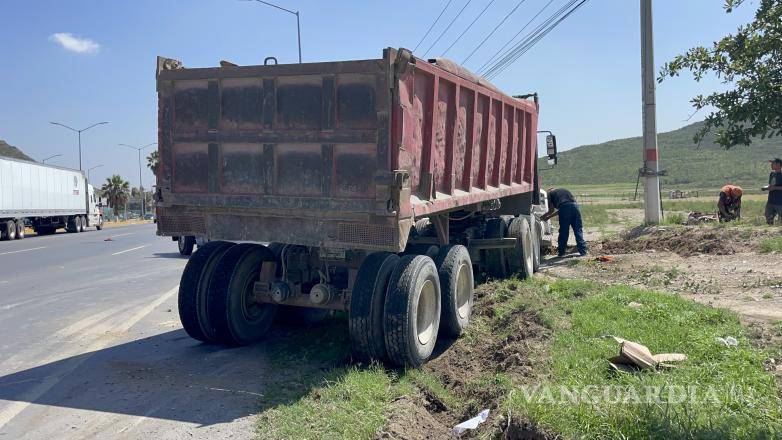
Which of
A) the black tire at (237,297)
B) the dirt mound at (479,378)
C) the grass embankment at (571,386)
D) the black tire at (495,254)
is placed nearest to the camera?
the grass embankment at (571,386)

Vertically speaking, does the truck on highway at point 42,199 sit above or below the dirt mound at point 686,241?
above

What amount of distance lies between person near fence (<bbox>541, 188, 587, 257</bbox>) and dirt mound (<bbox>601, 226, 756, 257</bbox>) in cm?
119

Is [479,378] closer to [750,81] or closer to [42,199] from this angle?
[750,81]

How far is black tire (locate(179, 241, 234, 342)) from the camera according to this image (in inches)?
271

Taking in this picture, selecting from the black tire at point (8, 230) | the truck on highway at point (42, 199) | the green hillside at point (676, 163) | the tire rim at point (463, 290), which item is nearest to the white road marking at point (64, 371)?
the tire rim at point (463, 290)

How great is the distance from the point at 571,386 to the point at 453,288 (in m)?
2.34

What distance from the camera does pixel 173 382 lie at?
583 cm

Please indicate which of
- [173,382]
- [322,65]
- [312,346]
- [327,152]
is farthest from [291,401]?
[322,65]

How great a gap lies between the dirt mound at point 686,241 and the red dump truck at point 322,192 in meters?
7.97

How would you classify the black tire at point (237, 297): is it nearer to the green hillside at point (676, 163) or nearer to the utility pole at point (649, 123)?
the utility pole at point (649, 123)

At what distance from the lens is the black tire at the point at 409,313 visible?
5.81 meters

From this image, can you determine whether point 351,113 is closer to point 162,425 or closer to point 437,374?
point 437,374

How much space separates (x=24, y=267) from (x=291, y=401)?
1302 cm

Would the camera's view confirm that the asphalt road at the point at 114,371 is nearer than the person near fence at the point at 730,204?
Yes
